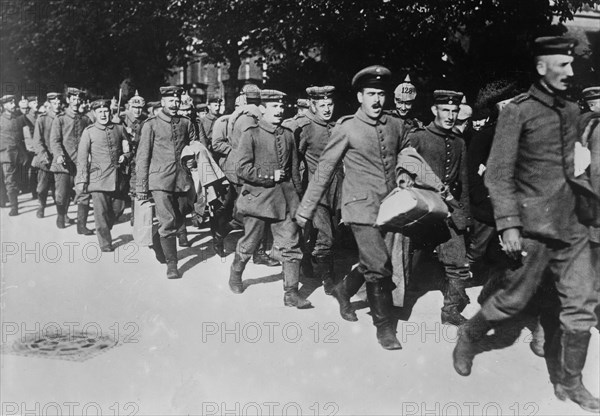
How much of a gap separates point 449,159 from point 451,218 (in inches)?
Answer: 19.7

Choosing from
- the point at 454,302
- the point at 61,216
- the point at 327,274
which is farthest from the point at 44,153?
the point at 454,302

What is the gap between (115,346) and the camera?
5434 mm

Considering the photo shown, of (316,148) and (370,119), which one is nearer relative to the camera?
(370,119)

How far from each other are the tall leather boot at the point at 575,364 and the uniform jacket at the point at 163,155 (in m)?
4.74

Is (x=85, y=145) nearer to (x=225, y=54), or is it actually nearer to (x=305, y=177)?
(x=305, y=177)

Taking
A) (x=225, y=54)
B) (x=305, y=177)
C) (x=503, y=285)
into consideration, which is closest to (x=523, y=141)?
(x=503, y=285)

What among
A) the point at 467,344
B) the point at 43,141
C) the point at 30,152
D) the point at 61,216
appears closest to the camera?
the point at 467,344

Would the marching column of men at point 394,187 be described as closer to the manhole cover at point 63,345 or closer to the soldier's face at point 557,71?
the soldier's face at point 557,71

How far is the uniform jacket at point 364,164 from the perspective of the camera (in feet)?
18.0

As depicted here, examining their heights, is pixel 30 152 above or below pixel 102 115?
below

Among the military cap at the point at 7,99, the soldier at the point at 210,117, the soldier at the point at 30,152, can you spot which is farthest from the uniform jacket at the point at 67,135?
the soldier at the point at 30,152

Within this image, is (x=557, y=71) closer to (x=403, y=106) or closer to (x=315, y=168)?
(x=315, y=168)

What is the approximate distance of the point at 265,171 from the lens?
6699 mm

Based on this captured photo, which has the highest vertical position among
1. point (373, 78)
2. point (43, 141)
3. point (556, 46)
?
point (556, 46)
